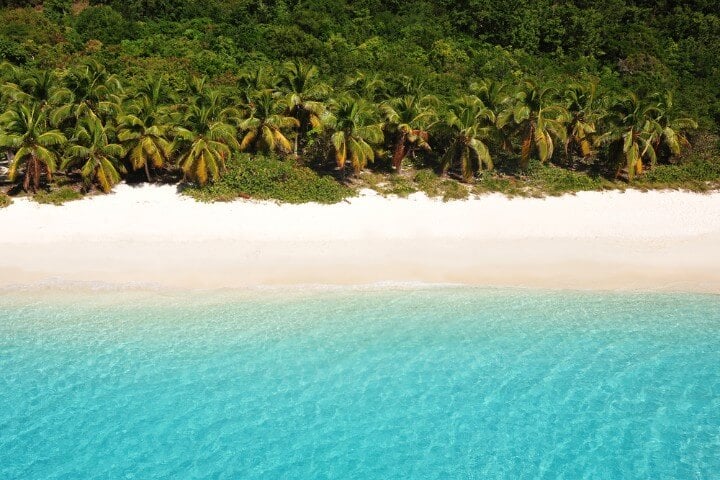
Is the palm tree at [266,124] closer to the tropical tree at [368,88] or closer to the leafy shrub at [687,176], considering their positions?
the tropical tree at [368,88]

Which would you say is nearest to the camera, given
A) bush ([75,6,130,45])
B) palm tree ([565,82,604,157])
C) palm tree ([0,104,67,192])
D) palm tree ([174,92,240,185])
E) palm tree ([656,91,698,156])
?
palm tree ([0,104,67,192])

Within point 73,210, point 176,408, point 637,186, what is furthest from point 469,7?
point 176,408

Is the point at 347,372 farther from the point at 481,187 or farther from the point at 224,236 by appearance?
the point at 481,187

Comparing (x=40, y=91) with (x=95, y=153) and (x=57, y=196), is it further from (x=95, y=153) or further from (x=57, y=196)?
(x=57, y=196)

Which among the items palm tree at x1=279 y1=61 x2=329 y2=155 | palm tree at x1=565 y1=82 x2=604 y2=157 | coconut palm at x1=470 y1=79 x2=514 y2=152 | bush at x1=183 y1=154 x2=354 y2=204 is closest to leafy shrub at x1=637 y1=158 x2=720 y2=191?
palm tree at x1=565 y1=82 x2=604 y2=157

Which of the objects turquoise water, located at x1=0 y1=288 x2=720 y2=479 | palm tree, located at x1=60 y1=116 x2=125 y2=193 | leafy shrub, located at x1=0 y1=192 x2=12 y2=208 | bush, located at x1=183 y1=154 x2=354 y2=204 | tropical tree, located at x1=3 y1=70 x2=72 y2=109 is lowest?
turquoise water, located at x1=0 y1=288 x2=720 y2=479

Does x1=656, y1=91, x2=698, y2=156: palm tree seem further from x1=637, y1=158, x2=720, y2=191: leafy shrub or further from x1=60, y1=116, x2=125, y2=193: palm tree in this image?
x1=60, y1=116, x2=125, y2=193: palm tree
